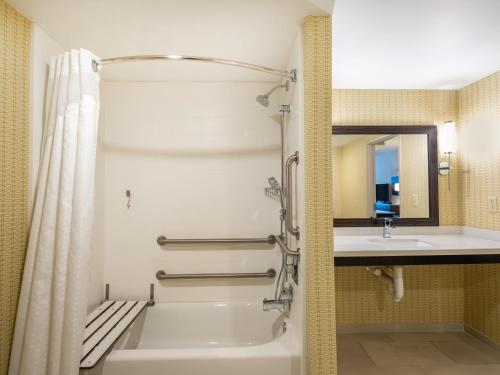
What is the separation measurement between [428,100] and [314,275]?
7.22 ft

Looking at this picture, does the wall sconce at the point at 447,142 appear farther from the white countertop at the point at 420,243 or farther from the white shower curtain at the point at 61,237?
the white shower curtain at the point at 61,237

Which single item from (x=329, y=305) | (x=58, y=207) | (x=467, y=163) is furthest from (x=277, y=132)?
(x=467, y=163)

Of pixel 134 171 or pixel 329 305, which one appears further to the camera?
pixel 134 171

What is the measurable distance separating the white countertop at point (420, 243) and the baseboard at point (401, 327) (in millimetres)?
836

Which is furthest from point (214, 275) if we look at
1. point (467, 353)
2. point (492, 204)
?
point (492, 204)

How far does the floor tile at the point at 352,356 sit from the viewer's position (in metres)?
2.12

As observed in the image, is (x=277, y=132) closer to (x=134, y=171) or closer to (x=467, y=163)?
(x=134, y=171)

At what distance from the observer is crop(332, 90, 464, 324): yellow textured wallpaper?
2555mm

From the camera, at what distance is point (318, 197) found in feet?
4.42

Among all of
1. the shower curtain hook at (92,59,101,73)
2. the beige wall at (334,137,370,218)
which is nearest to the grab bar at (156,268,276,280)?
the beige wall at (334,137,370,218)

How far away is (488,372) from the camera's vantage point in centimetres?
199

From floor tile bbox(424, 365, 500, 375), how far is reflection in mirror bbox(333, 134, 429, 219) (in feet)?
3.85

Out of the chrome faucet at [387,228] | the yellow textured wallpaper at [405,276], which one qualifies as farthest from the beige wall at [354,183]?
the yellow textured wallpaper at [405,276]

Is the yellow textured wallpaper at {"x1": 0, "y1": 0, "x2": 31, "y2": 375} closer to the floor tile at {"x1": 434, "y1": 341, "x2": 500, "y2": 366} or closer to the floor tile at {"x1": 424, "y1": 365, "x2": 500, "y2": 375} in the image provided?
the floor tile at {"x1": 424, "y1": 365, "x2": 500, "y2": 375}
